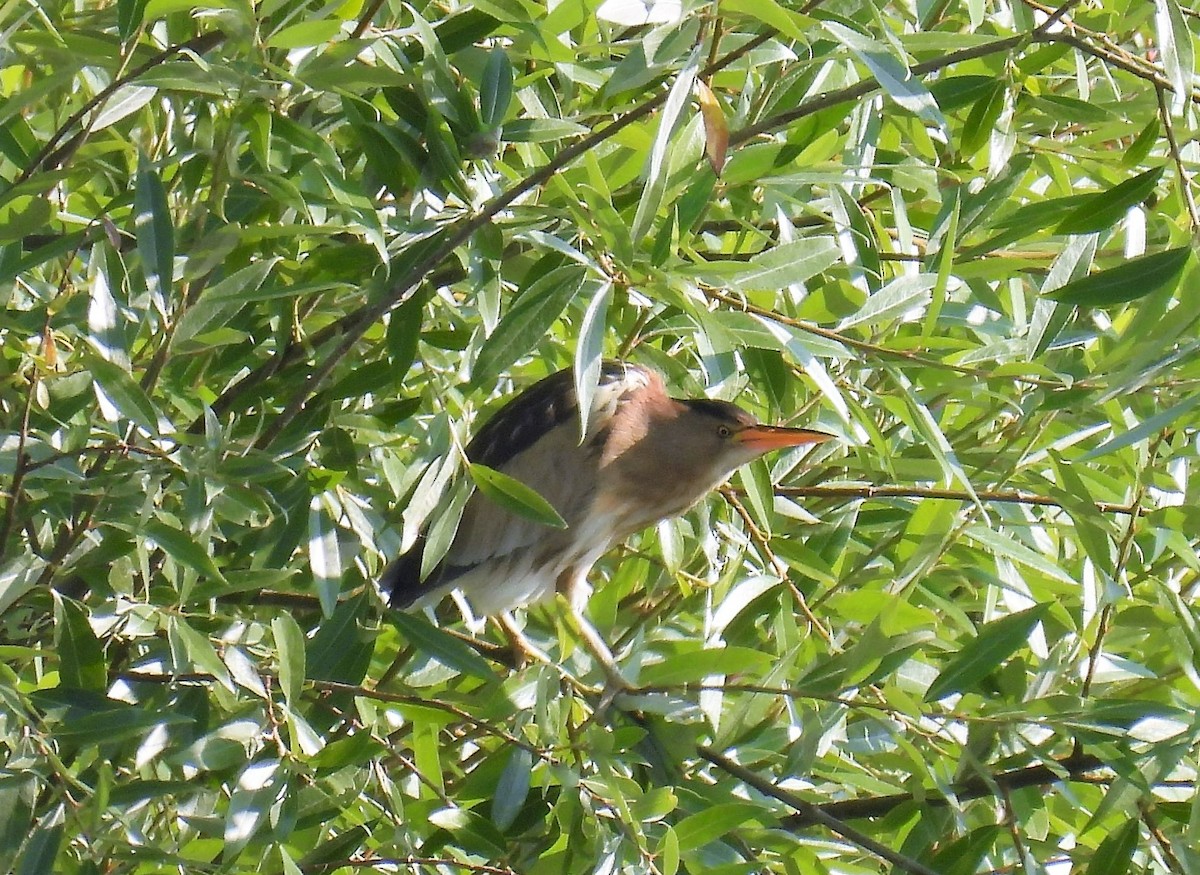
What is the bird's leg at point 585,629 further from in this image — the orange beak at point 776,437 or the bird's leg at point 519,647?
the orange beak at point 776,437

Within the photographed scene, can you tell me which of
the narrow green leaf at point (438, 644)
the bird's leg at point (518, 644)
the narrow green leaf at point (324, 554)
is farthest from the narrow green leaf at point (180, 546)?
the bird's leg at point (518, 644)

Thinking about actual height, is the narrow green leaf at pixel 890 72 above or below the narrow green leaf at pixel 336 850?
above

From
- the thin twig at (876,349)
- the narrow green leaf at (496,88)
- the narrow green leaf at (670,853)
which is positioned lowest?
the narrow green leaf at (670,853)

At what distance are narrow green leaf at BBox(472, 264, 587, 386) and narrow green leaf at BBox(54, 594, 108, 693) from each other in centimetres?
62

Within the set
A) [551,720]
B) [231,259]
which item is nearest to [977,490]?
[551,720]

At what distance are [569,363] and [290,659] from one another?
2.51ft

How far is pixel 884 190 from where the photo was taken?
2.45 meters

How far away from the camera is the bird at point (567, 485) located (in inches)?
108

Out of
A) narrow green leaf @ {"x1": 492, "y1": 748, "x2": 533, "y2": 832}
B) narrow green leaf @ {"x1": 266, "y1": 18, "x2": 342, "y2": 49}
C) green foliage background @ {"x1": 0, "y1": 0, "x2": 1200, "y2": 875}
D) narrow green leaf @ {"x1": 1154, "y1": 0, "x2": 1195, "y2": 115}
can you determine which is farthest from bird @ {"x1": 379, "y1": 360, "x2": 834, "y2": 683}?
narrow green leaf @ {"x1": 1154, "y1": 0, "x2": 1195, "y2": 115}

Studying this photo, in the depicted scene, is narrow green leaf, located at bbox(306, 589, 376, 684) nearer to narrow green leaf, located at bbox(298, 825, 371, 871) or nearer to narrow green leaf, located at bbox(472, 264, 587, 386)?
narrow green leaf, located at bbox(298, 825, 371, 871)

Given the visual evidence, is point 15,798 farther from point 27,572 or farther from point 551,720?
point 551,720

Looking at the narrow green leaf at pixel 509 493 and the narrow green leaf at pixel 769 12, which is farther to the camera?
the narrow green leaf at pixel 509 493

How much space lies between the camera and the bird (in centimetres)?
275

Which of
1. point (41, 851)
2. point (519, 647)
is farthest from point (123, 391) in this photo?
point (519, 647)
